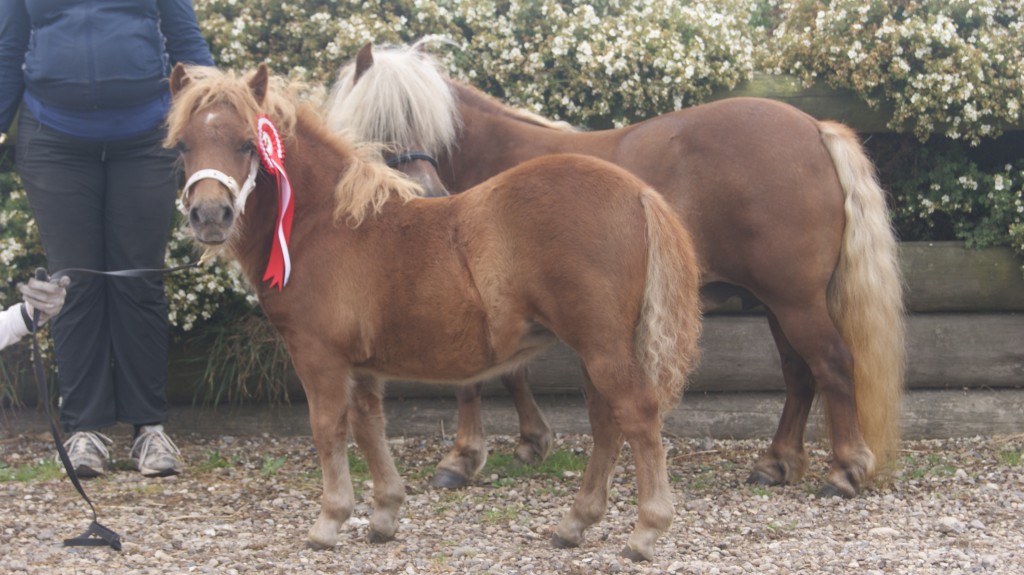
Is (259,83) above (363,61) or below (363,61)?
below

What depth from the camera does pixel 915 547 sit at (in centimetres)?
362

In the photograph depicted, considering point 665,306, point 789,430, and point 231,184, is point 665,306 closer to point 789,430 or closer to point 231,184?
point 231,184

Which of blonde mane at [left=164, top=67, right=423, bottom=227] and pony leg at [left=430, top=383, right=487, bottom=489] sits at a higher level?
blonde mane at [left=164, top=67, right=423, bottom=227]

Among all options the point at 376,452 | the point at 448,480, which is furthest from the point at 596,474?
the point at 448,480

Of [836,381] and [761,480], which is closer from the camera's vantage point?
[836,381]

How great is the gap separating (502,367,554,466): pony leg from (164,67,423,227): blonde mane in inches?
57.6

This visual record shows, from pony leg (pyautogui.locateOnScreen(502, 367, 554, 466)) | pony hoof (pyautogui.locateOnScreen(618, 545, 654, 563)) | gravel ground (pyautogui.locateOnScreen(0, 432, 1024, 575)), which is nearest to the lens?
pony hoof (pyautogui.locateOnScreen(618, 545, 654, 563))

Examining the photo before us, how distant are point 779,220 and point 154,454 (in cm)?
289

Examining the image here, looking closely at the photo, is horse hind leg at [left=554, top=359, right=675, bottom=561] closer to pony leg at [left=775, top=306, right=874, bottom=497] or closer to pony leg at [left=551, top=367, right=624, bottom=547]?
pony leg at [left=551, top=367, right=624, bottom=547]

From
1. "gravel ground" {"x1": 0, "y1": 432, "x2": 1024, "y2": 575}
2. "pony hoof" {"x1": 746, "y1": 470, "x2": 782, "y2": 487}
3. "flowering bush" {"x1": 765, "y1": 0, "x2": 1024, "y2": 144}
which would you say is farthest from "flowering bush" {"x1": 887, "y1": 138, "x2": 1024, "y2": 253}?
"pony hoof" {"x1": 746, "y1": 470, "x2": 782, "y2": 487}

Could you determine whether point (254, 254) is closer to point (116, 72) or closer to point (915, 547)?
point (116, 72)

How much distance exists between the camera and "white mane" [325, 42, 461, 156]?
183 inches

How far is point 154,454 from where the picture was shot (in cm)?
482

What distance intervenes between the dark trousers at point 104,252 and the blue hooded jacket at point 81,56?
0.16 m
